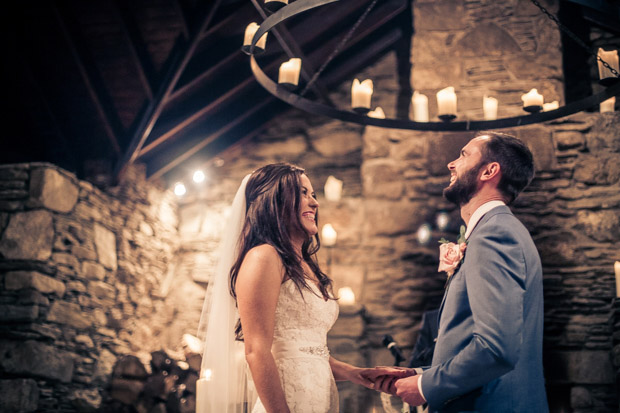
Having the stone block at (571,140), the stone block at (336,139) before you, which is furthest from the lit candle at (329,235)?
the stone block at (571,140)

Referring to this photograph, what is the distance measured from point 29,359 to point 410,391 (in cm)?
344

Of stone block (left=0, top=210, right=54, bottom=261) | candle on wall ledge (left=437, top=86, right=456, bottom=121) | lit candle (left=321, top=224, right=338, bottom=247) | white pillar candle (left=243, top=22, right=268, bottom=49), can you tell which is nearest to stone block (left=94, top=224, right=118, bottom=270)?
stone block (left=0, top=210, right=54, bottom=261)

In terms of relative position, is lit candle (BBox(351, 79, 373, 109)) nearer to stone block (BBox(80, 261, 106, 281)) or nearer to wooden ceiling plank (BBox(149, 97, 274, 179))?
stone block (BBox(80, 261, 106, 281))

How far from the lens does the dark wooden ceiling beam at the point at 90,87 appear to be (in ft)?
14.8

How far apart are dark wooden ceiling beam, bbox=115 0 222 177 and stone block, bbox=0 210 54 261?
93cm

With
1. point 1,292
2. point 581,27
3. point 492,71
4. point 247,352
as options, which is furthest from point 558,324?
point 1,292

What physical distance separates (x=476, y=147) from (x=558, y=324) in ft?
10.0

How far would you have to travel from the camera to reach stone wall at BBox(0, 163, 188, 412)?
13.9 ft

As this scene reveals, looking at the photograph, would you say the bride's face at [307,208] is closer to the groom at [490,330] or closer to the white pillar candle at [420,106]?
the groom at [490,330]

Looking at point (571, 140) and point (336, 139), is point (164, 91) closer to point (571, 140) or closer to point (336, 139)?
point (336, 139)

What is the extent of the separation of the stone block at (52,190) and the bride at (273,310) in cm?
287

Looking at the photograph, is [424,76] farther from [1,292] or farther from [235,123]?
[1,292]

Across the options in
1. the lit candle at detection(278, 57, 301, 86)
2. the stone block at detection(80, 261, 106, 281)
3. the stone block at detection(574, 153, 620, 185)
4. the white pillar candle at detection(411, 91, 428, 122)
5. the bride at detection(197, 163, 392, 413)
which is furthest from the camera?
the stone block at detection(80, 261, 106, 281)

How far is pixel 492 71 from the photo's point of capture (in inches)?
204
